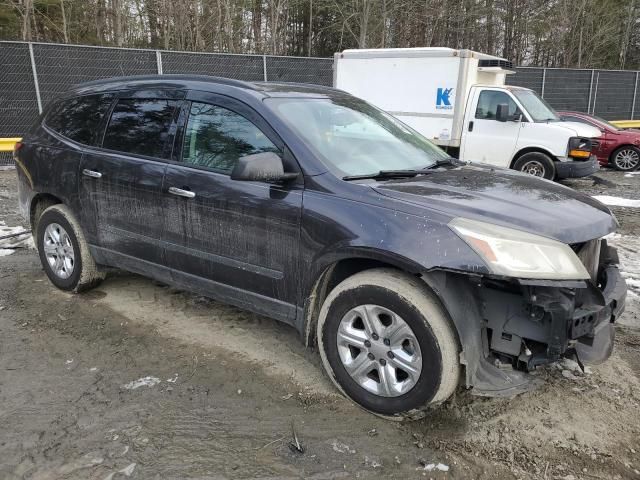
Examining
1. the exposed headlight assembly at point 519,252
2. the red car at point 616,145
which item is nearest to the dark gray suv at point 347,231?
the exposed headlight assembly at point 519,252

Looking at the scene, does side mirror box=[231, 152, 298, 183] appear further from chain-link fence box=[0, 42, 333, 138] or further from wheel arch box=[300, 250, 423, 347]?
chain-link fence box=[0, 42, 333, 138]

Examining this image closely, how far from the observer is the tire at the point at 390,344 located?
2.66m

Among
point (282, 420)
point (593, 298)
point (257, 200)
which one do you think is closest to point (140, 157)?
point (257, 200)

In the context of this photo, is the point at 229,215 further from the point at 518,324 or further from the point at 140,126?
the point at 518,324

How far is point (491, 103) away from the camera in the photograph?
10.2m

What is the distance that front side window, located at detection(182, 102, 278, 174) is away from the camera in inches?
134

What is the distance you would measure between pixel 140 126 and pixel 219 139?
0.82 metres

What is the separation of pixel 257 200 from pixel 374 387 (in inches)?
50.4

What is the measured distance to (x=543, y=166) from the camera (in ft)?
32.8

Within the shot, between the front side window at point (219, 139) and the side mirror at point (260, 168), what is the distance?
245 millimetres

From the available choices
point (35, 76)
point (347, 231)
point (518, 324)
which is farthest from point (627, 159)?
point (35, 76)

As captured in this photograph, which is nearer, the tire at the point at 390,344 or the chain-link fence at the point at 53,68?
the tire at the point at 390,344

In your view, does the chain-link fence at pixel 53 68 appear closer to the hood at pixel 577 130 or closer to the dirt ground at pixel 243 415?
the hood at pixel 577 130

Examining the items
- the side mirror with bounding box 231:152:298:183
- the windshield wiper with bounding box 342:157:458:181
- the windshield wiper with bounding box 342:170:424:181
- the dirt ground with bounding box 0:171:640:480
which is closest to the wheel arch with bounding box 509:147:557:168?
the dirt ground with bounding box 0:171:640:480
